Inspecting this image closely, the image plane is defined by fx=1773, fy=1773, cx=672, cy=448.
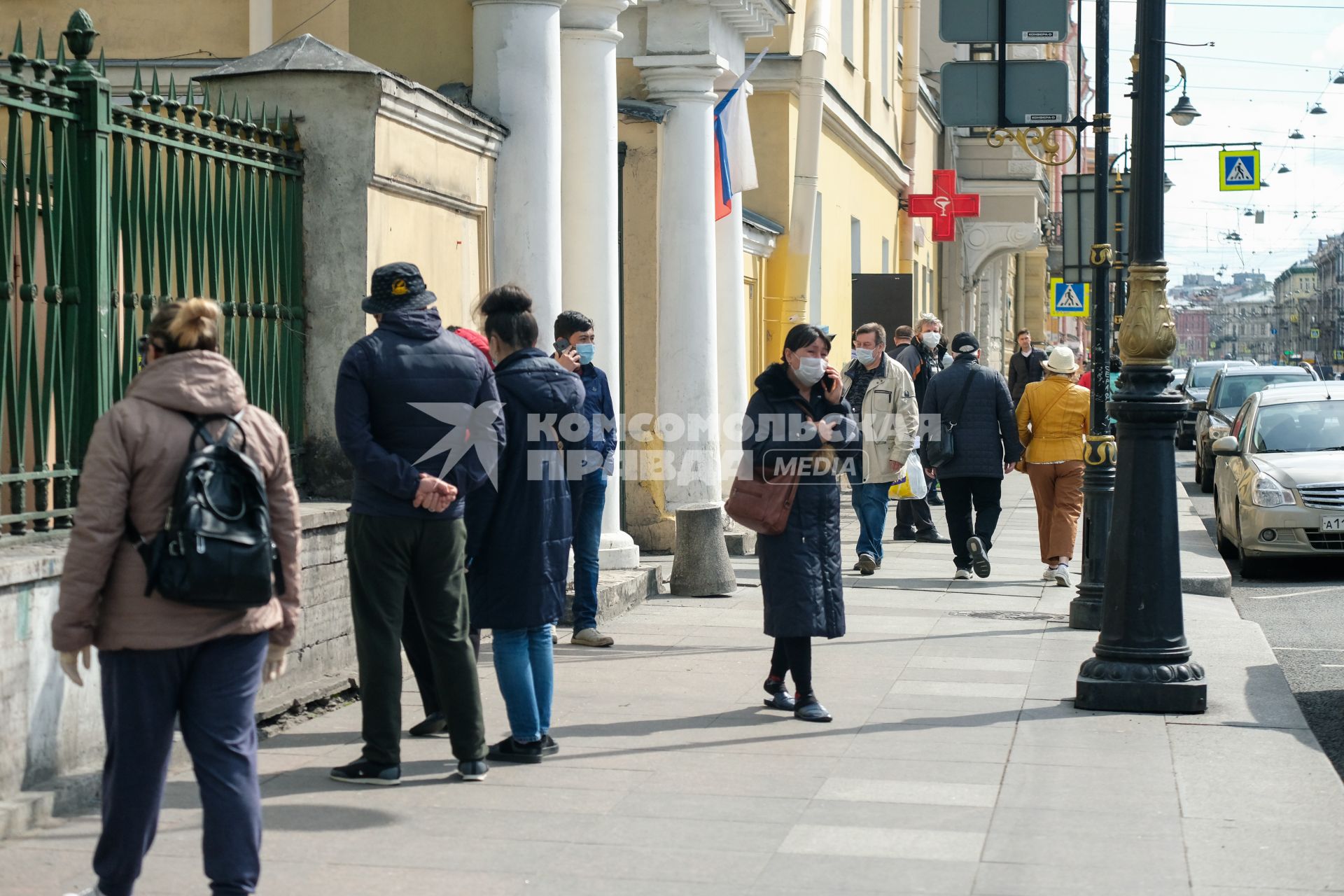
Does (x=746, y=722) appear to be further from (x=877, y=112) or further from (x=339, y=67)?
(x=877, y=112)

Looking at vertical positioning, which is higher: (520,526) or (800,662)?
(520,526)

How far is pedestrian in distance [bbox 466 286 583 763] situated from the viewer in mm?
6582

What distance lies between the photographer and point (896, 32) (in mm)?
26375

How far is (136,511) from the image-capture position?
444 cm

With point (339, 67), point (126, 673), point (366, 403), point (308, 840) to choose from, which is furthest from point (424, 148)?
point (126, 673)

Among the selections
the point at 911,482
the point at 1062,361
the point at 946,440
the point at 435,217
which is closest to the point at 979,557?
the point at 946,440

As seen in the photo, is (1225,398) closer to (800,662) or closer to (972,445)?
(972,445)

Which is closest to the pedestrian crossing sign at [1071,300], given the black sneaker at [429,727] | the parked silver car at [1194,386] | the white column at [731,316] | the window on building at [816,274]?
the parked silver car at [1194,386]

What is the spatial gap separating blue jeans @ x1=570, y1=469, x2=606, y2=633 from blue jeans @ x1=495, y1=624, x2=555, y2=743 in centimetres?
272

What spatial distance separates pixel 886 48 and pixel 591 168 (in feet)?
49.5

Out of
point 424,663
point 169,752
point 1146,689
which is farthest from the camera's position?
point 1146,689

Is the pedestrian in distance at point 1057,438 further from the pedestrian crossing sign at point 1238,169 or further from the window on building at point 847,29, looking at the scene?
the pedestrian crossing sign at point 1238,169

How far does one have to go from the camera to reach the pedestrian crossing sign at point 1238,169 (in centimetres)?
3616

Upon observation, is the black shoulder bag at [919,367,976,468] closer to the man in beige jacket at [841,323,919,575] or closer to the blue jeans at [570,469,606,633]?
the man in beige jacket at [841,323,919,575]
